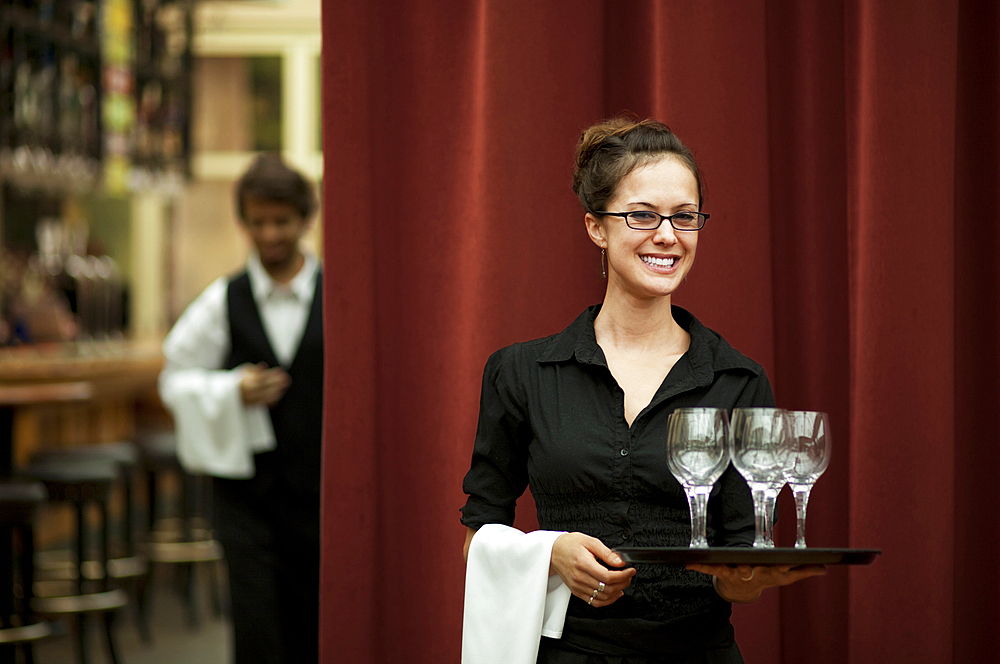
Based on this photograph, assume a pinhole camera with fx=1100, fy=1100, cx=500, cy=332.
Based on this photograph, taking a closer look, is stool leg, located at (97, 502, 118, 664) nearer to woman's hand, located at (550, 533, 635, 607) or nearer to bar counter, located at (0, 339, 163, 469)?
bar counter, located at (0, 339, 163, 469)

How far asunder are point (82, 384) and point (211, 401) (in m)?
2.23

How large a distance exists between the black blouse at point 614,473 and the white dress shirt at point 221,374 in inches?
60.7

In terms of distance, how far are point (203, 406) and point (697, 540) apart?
1982 mm

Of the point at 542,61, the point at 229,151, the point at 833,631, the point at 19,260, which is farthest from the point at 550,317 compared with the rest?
the point at 229,151

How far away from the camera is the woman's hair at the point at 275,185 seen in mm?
3104

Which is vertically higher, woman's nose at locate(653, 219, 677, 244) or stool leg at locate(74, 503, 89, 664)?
woman's nose at locate(653, 219, 677, 244)

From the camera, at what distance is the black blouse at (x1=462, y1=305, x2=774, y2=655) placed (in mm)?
1515

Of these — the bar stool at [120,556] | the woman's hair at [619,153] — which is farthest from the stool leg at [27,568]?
the woman's hair at [619,153]

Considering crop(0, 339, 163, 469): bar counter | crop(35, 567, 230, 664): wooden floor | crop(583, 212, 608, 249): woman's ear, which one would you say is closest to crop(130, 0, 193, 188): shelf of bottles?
crop(0, 339, 163, 469): bar counter

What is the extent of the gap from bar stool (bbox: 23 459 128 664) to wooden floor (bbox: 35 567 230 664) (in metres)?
0.12

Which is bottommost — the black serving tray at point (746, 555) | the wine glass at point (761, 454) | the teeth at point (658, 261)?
the black serving tray at point (746, 555)

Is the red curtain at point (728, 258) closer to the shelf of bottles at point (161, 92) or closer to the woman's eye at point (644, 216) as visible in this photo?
the woman's eye at point (644, 216)

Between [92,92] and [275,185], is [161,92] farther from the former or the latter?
[275,185]

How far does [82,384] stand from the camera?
16.4ft
